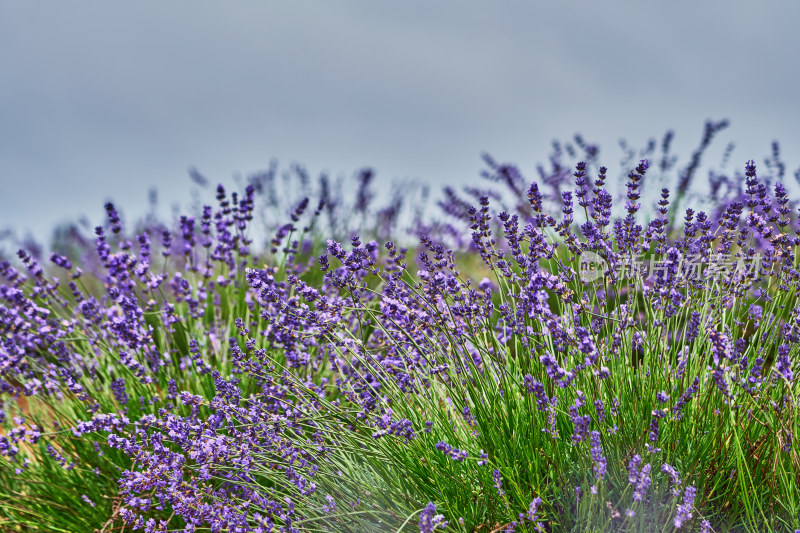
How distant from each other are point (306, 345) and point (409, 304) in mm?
798

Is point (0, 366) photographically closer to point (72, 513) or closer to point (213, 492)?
point (72, 513)

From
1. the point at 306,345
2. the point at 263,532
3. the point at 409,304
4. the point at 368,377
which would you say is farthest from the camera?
the point at 306,345

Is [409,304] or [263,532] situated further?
[409,304]

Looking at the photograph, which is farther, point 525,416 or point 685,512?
point 525,416

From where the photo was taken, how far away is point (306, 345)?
327 cm

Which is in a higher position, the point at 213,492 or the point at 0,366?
the point at 0,366

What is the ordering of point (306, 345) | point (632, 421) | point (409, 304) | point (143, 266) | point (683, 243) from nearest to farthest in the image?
1. point (632, 421)
2. point (683, 243)
3. point (409, 304)
4. point (306, 345)
5. point (143, 266)

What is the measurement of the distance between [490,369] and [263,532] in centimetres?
107

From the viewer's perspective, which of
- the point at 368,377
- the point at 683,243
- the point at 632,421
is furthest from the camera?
the point at 368,377

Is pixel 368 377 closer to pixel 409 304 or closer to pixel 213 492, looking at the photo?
pixel 409 304

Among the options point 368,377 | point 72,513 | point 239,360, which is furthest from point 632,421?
point 72,513

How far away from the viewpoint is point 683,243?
8.28ft

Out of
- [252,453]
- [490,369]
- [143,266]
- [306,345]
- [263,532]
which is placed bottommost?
[263,532]

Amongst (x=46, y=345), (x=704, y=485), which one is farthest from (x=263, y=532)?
(x=46, y=345)
